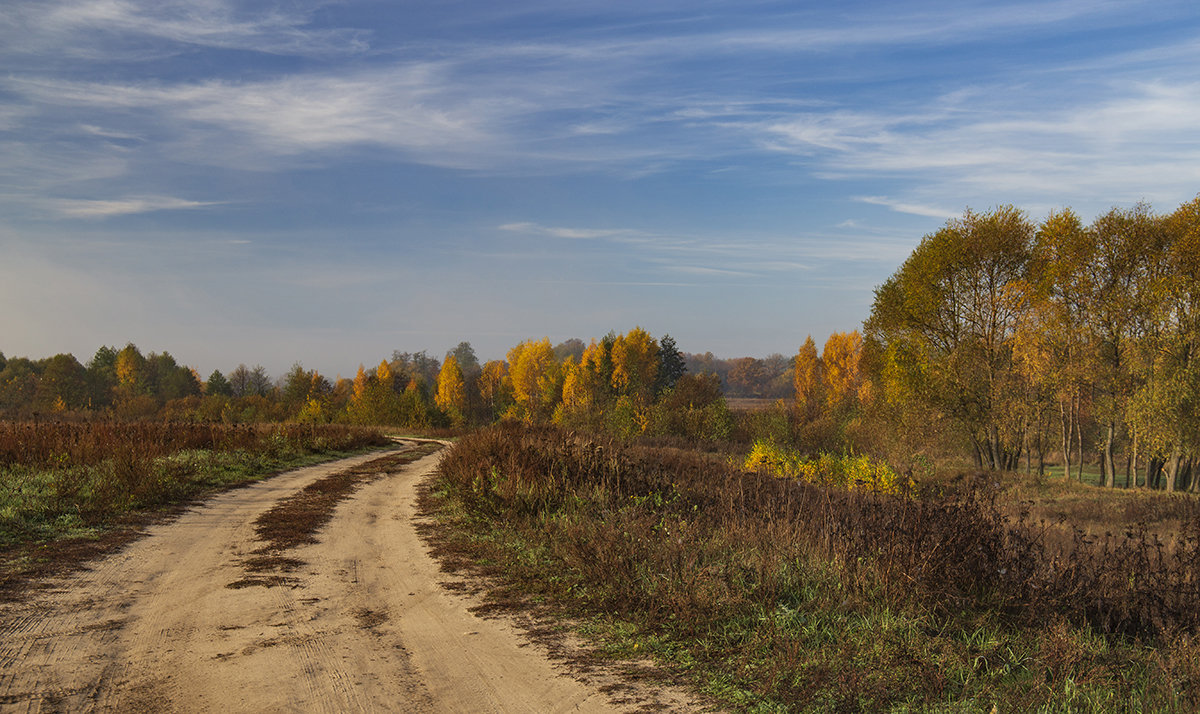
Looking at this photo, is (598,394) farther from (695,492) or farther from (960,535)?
(960,535)

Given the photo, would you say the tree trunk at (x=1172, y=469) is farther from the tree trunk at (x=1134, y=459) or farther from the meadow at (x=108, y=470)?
the meadow at (x=108, y=470)

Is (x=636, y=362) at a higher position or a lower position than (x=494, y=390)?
higher

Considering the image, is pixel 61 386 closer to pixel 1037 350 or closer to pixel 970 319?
pixel 970 319

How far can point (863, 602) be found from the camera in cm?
547

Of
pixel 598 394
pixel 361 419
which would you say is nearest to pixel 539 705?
pixel 361 419

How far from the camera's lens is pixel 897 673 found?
439 cm

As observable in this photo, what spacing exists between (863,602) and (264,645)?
468 centimetres

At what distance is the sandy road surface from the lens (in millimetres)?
4246

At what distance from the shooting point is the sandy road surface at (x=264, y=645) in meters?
4.25

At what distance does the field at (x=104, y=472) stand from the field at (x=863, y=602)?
5130 mm

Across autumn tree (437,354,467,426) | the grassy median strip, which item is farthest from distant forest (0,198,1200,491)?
autumn tree (437,354,467,426)

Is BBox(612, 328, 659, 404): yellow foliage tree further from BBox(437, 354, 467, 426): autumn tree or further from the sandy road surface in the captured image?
the sandy road surface

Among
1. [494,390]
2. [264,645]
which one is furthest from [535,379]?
[264,645]

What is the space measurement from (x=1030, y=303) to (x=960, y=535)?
104ft
